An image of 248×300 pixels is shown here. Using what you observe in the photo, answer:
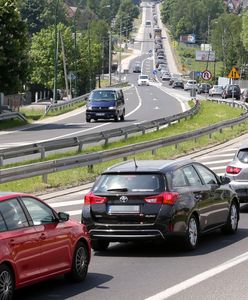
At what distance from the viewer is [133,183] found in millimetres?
13492

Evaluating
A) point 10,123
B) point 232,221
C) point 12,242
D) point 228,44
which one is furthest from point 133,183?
point 228,44

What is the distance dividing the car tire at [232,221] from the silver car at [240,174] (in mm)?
3106

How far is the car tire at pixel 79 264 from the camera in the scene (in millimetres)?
11078

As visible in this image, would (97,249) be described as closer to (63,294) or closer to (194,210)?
(194,210)

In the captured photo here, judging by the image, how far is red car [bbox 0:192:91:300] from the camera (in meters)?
9.50

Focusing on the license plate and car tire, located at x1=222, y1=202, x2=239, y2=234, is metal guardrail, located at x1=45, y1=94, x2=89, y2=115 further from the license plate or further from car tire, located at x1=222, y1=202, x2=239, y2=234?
the license plate

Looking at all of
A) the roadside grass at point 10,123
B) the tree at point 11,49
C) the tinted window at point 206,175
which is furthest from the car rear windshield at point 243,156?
the tree at point 11,49

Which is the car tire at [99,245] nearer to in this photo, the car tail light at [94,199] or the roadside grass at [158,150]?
the car tail light at [94,199]

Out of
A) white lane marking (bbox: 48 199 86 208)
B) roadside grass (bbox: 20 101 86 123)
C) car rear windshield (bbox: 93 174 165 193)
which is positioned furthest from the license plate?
roadside grass (bbox: 20 101 86 123)

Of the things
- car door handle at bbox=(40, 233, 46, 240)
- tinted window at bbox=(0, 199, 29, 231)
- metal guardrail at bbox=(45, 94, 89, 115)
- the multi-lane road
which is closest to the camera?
tinted window at bbox=(0, 199, 29, 231)

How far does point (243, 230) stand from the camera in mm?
16250

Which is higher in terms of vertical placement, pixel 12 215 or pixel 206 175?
pixel 12 215

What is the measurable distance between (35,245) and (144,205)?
348cm

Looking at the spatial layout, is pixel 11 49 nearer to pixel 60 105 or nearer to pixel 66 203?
pixel 60 105
